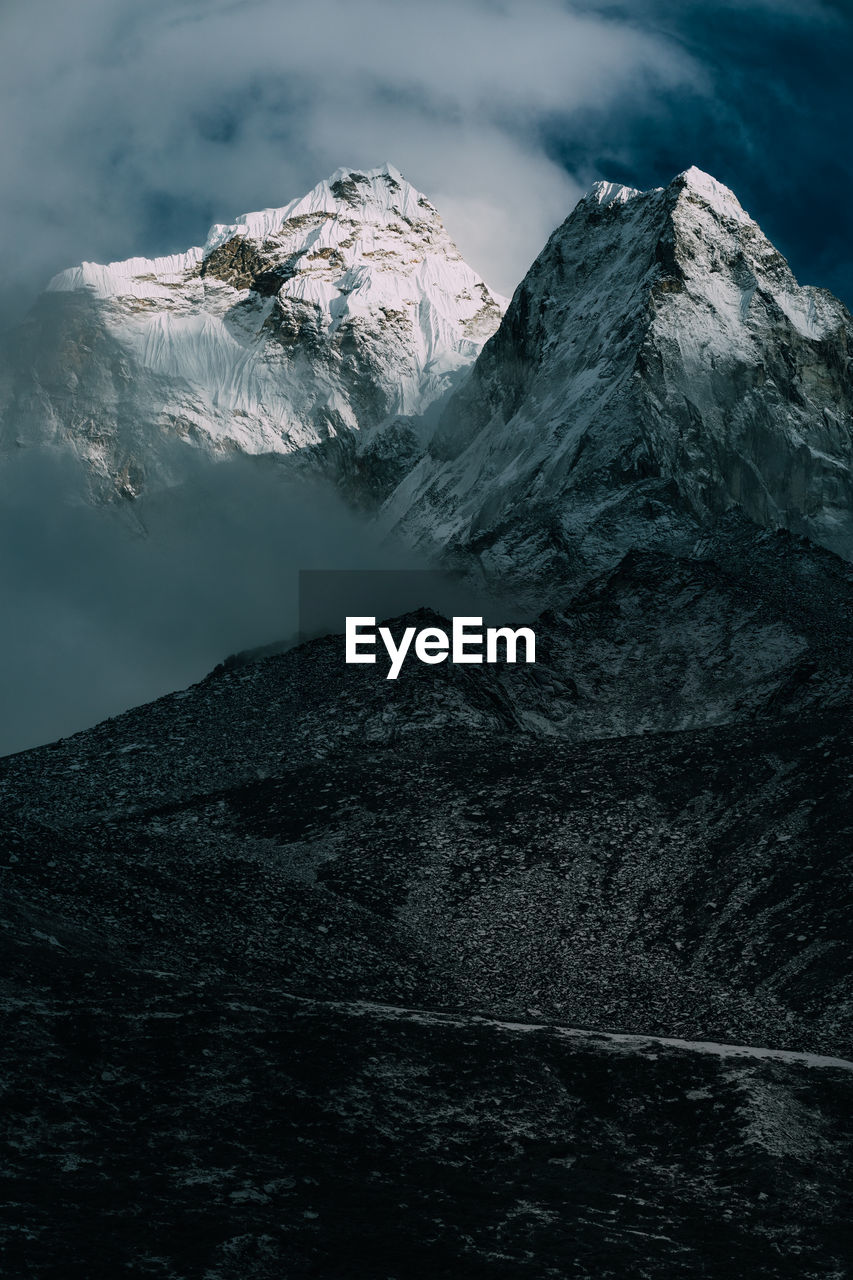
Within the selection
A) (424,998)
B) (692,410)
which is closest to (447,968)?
(424,998)

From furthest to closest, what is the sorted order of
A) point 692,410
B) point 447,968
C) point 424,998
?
point 692,410
point 447,968
point 424,998

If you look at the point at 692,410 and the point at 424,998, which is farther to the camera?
the point at 692,410

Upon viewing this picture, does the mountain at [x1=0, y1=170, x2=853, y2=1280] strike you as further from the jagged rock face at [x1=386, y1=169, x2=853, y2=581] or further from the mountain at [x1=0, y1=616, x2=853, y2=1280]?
the jagged rock face at [x1=386, y1=169, x2=853, y2=581]

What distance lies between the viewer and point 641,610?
82.6m

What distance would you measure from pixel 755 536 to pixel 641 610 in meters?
24.4

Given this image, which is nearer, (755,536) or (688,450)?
(755,536)

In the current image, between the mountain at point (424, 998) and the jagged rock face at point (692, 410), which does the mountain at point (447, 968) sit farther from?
the jagged rock face at point (692, 410)

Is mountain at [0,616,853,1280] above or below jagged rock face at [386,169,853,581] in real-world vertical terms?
below

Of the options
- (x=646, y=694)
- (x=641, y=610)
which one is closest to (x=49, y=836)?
(x=646, y=694)

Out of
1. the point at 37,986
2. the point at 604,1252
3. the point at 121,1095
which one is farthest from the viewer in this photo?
the point at 37,986

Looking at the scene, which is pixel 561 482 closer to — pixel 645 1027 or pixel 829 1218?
pixel 645 1027

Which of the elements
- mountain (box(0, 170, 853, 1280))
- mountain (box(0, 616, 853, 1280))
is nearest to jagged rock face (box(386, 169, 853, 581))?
mountain (box(0, 170, 853, 1280))

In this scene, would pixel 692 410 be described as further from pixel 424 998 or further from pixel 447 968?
pixel 424 998

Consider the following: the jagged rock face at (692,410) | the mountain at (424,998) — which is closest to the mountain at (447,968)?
the mountain at (424,998)
